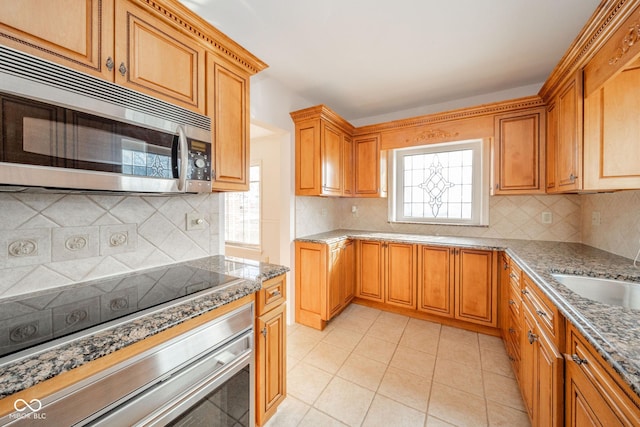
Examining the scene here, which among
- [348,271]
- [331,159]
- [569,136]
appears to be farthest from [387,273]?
[569,136]

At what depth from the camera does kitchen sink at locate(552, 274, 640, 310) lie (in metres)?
1.27

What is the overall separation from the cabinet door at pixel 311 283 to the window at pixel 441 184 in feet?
4.54

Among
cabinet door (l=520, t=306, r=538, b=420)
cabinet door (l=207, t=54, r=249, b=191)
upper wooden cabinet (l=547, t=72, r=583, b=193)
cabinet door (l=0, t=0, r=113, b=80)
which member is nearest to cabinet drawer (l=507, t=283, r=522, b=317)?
cabinet door (l=520, t=306, r=538, b=420)

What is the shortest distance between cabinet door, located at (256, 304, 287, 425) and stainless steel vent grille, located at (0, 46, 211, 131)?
114 cm

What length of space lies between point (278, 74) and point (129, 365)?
Answer: 2.46m

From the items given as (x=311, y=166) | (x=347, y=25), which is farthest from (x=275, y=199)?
(x=347, y=25)

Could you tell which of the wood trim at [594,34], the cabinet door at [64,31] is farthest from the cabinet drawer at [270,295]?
the wood trim at [594,34]

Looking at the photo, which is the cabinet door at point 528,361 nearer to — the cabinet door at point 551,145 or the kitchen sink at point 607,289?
the kitchen sink at point 607,289

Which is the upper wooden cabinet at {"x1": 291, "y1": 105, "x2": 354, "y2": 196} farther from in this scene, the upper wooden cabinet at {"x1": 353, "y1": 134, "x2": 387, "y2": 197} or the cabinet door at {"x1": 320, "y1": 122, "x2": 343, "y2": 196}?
the upper wooden cabinet at {"x1": 353, "y1": 134, "x2": 387, "y2": 197}

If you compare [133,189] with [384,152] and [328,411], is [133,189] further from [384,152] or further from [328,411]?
[384,152]

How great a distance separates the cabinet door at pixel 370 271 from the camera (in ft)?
9.62

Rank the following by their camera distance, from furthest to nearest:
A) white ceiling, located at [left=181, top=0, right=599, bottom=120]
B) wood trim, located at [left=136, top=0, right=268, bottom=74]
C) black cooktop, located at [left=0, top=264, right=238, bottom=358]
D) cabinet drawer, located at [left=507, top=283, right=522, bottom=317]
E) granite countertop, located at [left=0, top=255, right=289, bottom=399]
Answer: cabinet drawer, located at [left=507, top=283, right=522, bottom=317] < white ceiling, located at [left=181, top=0, right=599, bottom=120] < wood trim, located at [left=136, top=0, right=268, bottom=74] < black cooktop, located at [left=0, top=264, right=238, bottom=358] < granite countertop, located at [left=0, top=255, right=289, bottom=399]

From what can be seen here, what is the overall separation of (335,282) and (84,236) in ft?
6.95

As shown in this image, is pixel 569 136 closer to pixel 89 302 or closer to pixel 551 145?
pixel 551 145
